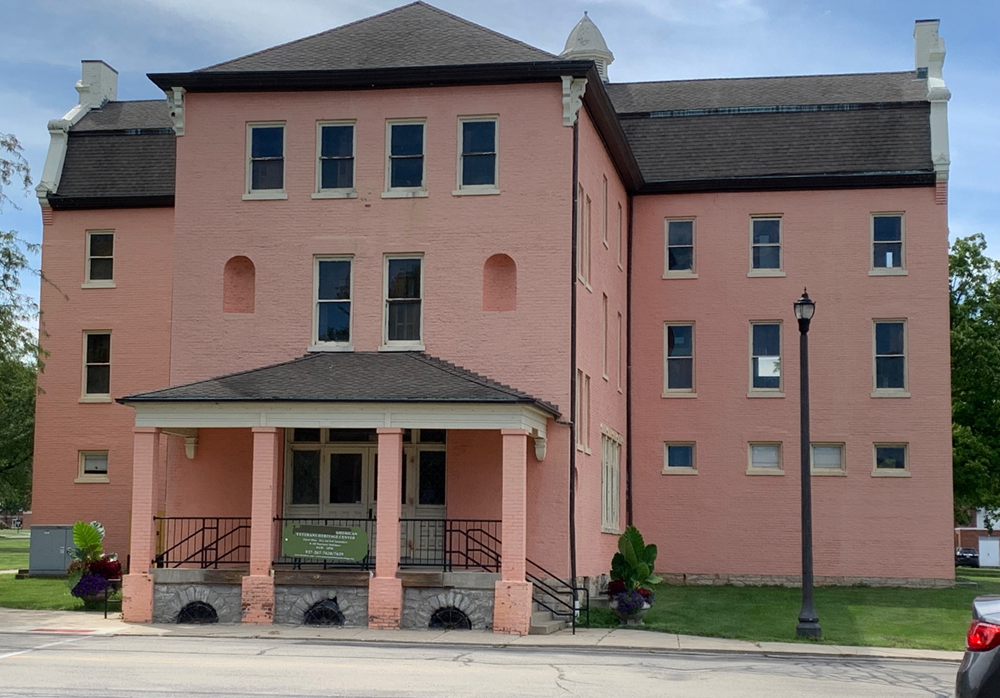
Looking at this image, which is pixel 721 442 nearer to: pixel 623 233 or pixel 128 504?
pixel 623 233

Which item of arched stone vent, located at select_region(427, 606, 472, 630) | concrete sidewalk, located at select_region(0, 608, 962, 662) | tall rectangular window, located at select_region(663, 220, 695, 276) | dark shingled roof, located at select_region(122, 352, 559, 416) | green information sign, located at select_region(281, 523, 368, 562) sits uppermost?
tall rectangular window, located at select_region(663, 220, 695, 276)

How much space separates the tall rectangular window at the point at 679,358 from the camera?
3444 centimetres

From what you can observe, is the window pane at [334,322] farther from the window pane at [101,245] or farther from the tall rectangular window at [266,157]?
the window pane at [101,245]

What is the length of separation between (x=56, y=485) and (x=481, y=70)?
17711mm

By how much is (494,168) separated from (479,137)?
0.72 m

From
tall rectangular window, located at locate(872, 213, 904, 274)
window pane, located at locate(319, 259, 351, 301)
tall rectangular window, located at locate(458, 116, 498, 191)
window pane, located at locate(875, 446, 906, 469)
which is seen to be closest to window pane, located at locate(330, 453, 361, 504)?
window pane, located at locate(319, 259, 351, 301)

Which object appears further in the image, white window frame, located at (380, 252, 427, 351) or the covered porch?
white window frame, located at (380, 252, 427, 351)

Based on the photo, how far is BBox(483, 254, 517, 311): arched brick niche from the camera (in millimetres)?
25672

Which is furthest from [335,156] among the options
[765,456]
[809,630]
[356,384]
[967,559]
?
[967,559]

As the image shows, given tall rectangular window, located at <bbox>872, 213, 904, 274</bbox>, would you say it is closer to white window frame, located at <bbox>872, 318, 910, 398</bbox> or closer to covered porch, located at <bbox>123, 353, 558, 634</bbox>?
white window frame, located at <bbox>872, 318, 910, 398</bbox>

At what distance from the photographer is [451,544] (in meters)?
24.9

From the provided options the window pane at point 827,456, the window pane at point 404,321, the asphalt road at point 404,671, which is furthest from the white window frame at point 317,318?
the window pane at point 827,456

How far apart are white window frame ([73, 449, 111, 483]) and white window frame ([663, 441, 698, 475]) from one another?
48.8 feet

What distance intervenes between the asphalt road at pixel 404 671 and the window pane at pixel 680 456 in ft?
49.2
